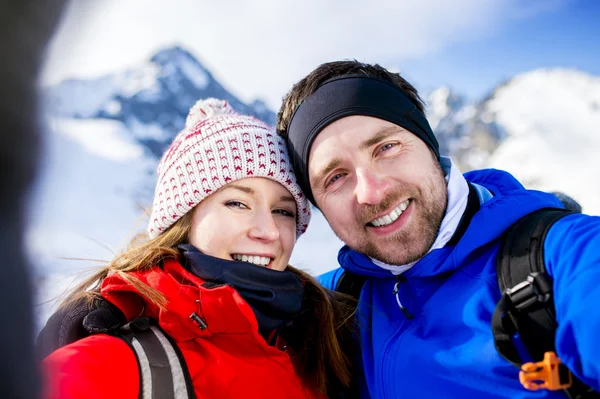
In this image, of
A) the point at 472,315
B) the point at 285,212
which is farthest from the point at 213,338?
the point at 472,315

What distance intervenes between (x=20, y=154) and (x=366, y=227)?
2040 millimetres

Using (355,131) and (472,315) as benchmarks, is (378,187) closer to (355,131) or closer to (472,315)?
(355,131)

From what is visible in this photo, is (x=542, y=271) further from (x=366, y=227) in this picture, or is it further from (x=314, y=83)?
(x=314, y=83)

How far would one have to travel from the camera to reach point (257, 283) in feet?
6.84

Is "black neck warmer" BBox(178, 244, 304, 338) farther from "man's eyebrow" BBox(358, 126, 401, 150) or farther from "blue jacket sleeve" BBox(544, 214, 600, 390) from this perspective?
"blue jacket sleeve" BBox(544, 214, 600, 390)

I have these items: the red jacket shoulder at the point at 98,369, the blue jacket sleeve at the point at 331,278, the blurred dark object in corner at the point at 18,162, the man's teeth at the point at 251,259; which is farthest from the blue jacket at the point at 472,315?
the blurred dark object in corner at the point at 18,162

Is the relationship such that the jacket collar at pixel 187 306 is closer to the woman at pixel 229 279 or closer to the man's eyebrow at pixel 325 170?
the woman at pixel 229 279

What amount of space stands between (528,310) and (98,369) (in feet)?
5.00

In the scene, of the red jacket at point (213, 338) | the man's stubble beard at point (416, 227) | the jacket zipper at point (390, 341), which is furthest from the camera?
the man's stubble beard at point (416, 227)

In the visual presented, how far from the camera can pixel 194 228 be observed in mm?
2336

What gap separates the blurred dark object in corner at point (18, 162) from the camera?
30 centimetres

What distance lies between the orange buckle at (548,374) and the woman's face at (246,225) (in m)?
1.27

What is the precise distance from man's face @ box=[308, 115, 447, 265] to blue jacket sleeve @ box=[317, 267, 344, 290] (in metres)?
0.71

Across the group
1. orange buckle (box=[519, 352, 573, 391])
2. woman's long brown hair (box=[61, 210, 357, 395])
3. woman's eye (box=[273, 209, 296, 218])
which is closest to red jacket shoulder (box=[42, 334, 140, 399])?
woman's long brown hair (box=[61, 210, 357, 395])
